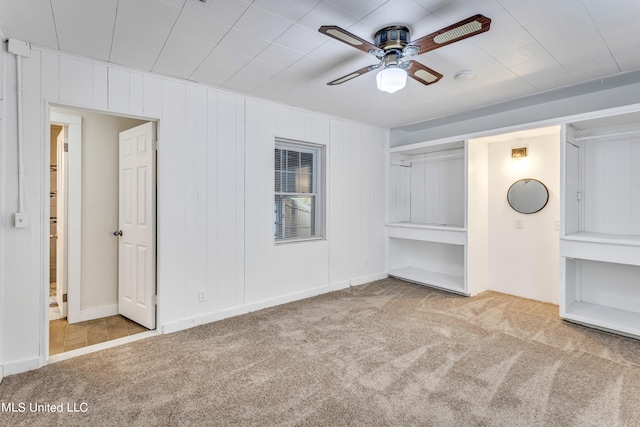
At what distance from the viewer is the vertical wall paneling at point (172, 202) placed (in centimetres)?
315

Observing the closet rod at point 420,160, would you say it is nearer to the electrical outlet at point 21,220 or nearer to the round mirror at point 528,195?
the round mirror at point 528,195

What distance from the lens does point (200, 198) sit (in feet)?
11.0

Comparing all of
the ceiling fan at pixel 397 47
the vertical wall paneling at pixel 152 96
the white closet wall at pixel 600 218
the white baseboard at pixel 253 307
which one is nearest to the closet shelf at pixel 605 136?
the white closet wall at pixel 600 218

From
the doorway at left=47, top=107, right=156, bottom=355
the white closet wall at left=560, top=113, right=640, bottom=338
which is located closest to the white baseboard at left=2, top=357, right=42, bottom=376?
the doorway at left=47, top=107, right=156, bottom=355

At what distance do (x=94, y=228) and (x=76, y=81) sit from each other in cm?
173

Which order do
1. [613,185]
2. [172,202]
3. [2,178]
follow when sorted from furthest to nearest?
[613,185] < [172,202] < [2,178]

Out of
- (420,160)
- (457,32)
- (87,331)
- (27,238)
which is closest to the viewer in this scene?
(457,32)

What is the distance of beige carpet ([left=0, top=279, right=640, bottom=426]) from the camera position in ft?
6.45

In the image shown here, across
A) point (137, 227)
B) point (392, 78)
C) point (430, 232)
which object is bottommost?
point (430, 232)

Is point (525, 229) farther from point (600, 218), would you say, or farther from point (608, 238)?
point (608, 238)

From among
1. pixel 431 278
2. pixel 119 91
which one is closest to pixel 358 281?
pixel 431 278

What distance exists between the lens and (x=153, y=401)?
210cm

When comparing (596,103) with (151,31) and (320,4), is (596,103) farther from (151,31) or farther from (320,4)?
(151,31)

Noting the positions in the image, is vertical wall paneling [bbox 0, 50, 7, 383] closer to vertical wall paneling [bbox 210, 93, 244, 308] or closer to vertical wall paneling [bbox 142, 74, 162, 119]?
vertical wall paneling [bbox 142, 74, 162, 119]
